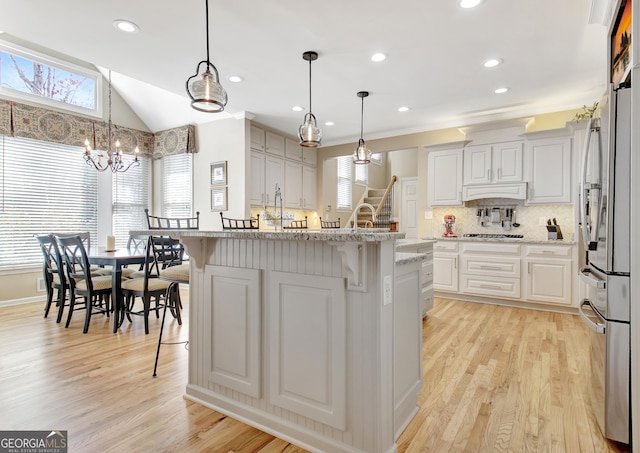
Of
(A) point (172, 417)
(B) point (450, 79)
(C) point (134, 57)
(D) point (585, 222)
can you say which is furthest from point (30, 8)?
(D) point (585, 222)

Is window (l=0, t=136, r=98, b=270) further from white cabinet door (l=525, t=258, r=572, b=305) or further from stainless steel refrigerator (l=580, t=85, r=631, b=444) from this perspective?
white cabinet door (l=525, t=258, r=572, b=305)

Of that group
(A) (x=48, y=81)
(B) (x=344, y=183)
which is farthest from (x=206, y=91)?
(B) (x=344, y=183)

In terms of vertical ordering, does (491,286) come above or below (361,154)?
below

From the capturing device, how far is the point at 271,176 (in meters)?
5.81

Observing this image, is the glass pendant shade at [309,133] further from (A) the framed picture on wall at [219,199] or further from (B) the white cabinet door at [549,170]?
(B) the white cabinet door at [549,170]

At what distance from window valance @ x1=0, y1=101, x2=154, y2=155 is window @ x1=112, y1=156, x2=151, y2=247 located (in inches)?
18.8

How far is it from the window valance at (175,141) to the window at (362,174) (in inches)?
173

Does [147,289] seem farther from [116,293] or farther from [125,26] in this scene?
[125,26]

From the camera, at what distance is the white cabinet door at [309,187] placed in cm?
663

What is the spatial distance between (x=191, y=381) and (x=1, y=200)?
177 inches

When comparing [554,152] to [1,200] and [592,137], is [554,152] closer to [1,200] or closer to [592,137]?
[592,137]

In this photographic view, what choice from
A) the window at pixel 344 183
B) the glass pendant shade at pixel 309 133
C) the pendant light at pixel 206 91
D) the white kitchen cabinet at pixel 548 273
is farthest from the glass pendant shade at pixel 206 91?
the window at pixel 344 183

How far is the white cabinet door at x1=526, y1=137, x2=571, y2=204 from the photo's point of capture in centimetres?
441

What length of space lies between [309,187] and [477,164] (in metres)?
3.14
